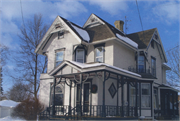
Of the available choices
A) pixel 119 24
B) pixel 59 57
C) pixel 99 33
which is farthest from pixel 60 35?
pixel 119 24

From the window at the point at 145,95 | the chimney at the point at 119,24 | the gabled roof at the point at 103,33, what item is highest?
the chimney at the point at 119,24

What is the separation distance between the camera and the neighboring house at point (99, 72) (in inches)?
550

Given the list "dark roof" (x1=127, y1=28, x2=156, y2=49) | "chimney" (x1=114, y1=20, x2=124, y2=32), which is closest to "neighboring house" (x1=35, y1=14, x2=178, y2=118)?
"dark roof" (x1=127, y1=28, x2=156, y2=49)

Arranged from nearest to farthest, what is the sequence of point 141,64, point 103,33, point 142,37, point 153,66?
point 103,33, point 141,64, point 142,37, point 153,66

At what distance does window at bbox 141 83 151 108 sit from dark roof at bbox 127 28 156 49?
3262 mm

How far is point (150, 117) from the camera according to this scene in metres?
15.9

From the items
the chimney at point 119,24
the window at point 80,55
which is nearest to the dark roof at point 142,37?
the chimney at point 119,24

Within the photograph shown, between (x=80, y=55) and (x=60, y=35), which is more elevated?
(x=60, y=35)

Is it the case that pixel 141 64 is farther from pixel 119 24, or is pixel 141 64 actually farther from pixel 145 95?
pixel 119 24

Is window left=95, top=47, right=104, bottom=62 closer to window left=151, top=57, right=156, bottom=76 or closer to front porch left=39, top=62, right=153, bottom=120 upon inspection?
front porch left=39, top=62, right=153, bottom=120

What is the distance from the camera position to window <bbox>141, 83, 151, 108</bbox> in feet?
53.2

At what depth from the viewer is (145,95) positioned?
53.5 feet

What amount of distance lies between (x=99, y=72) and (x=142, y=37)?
7616 mm

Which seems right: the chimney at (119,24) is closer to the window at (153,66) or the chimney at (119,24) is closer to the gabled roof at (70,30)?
the window at (153,66)
